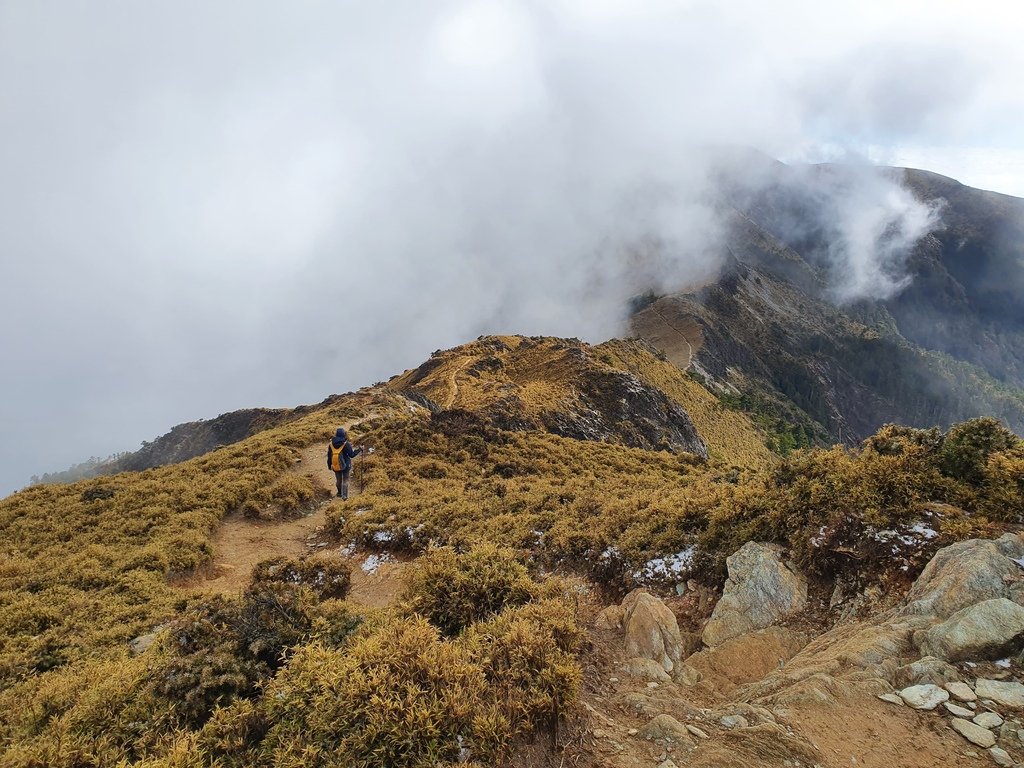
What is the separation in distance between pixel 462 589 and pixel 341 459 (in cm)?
1240

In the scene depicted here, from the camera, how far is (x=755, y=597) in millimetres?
6789

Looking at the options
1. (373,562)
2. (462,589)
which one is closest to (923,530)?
(462,589)

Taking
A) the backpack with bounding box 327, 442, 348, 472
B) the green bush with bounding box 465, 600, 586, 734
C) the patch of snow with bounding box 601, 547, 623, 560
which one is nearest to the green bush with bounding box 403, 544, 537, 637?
the green bush with bounding box 465, 600, 586, 734

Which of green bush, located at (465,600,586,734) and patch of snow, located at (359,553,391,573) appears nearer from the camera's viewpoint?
green bush, located at (465,600,586,734)

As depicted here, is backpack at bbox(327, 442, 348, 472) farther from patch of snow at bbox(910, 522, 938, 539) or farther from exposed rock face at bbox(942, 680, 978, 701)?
exposed rock face at bbox(942, 680, 978, 701)

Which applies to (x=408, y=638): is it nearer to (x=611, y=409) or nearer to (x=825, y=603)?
(x=825, y=603)

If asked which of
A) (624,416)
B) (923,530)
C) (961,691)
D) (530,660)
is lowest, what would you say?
(961,691)

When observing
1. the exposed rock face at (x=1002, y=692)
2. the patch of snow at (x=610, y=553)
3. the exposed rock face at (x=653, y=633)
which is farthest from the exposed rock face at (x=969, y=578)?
the patch of snow at (x=610, y=553)

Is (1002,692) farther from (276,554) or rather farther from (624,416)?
(624,416)

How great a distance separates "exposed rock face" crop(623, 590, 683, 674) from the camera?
612 cm

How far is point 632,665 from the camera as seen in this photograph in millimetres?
5863

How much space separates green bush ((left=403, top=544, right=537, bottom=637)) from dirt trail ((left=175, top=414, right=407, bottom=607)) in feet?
12.8

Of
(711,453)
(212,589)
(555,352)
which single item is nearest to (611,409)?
(555,352)

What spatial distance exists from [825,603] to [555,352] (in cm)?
5038
